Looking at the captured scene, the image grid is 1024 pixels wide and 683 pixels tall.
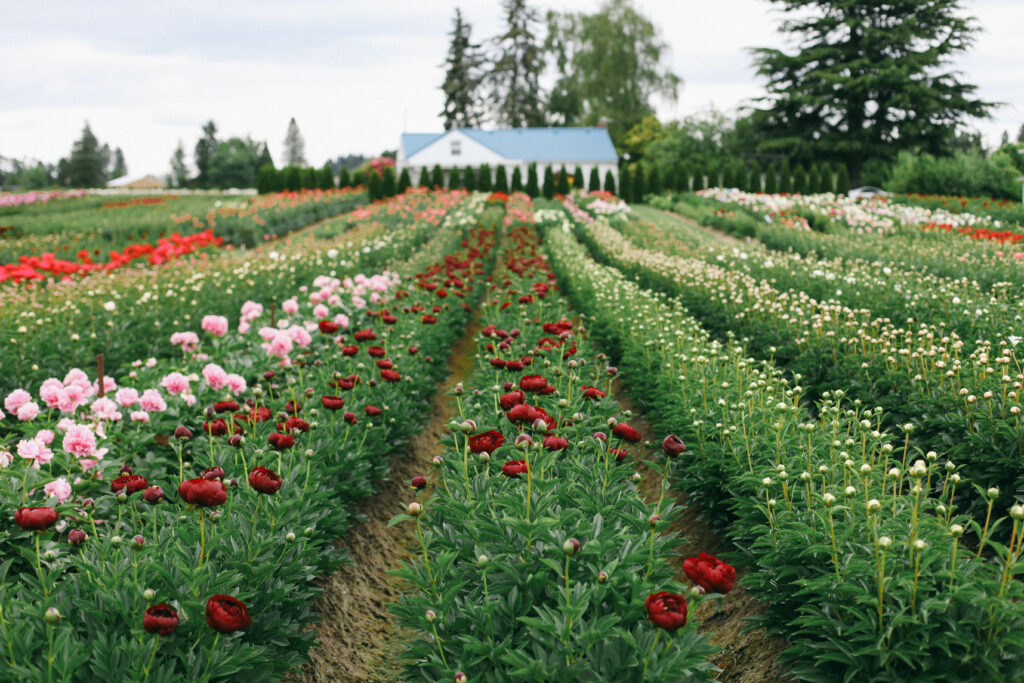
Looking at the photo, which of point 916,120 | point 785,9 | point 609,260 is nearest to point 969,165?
point 916,120

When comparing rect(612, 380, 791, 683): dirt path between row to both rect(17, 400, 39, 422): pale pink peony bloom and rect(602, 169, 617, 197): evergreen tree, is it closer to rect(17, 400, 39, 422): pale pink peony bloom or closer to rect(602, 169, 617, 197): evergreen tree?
rect(17, 400, 39, 422): pale pink peony bloom

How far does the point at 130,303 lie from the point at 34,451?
5252mm

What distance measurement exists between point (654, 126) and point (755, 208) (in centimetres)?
2640

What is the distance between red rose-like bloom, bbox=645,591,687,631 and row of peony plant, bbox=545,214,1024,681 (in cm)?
89

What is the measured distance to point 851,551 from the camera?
2.63 meters

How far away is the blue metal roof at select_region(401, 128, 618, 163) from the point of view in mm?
45500

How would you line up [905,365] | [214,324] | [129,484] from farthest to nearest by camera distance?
[214,324] → [905,365] → [129,484]

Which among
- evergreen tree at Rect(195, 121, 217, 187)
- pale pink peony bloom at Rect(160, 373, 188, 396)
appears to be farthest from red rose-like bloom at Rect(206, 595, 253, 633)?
evergreen tree at Rect(195, 121, 217, 187)

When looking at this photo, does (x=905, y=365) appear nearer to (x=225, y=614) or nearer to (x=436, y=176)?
(x=225, y=614)

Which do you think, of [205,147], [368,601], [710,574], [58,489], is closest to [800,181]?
[368,601]

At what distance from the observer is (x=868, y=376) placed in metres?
5.33

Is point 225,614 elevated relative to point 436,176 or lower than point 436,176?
lower

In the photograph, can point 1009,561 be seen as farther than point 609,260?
No

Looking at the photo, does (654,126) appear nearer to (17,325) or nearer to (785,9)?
(785,9)
